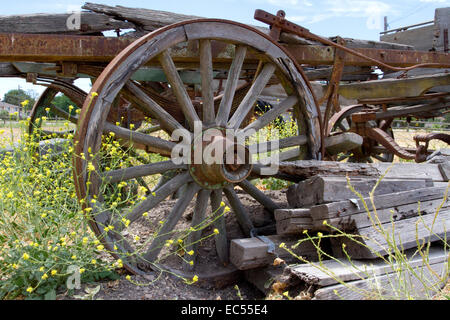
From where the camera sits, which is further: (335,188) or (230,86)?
(230,86)

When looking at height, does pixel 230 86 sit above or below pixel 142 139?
above

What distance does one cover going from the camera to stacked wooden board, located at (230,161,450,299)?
250 centimetres

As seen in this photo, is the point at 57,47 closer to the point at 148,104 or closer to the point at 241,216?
the point at 148,104

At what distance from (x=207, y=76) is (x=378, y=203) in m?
1.48

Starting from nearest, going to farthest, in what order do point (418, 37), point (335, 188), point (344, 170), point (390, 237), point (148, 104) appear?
point (390, 237)
point (335, 188)
point (148, 104)
point (344, 170)
point (418, 37)

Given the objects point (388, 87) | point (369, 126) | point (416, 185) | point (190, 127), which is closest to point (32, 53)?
point (190, 127)

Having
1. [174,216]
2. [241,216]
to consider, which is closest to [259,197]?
[241,216]

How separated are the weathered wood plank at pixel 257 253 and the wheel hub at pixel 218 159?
46 cm

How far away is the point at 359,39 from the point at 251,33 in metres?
1.56

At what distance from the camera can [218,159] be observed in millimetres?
Result: 2875

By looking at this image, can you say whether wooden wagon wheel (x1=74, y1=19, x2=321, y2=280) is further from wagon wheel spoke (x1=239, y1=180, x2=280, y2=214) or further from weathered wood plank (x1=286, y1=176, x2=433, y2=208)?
weathered wood plank (x1=286, y1=176, x2=433, y2=208)

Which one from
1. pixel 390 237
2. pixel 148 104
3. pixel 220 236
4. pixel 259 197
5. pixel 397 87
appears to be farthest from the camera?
pixel 397 87

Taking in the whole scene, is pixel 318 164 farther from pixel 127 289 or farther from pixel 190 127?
pixel 127 289
